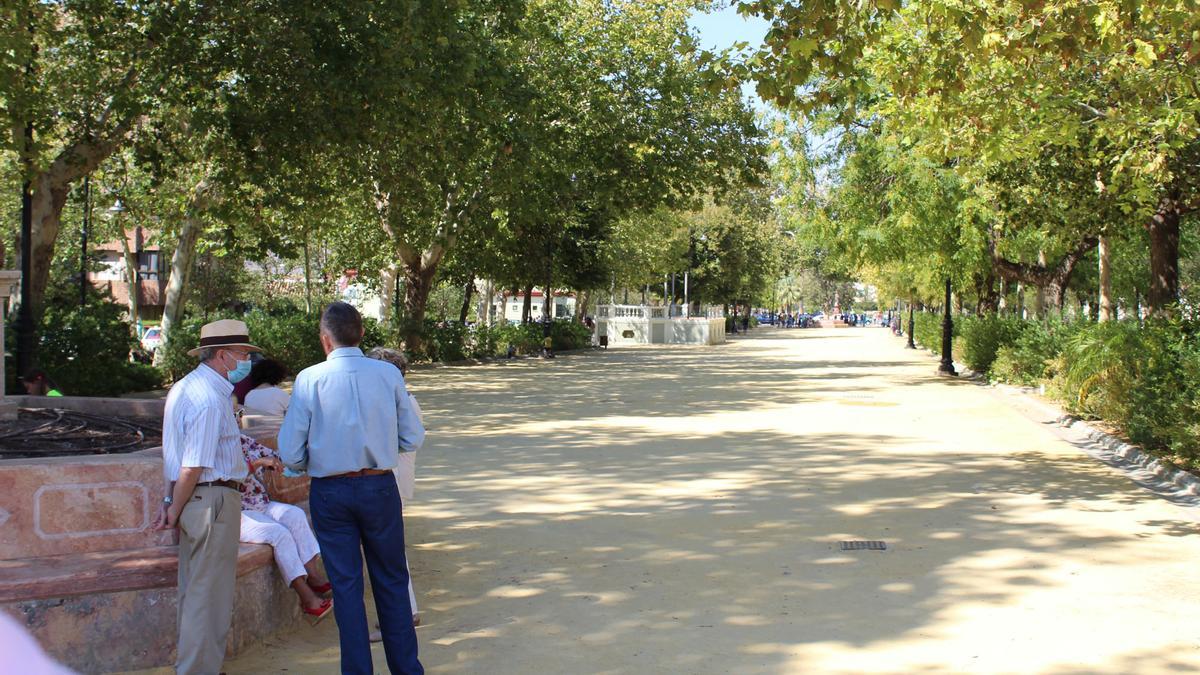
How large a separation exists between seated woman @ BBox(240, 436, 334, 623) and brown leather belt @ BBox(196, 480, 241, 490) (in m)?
0.70

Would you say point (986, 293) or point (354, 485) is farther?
point (986, 293)

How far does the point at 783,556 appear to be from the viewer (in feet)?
25.8

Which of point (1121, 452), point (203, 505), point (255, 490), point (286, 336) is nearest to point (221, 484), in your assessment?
point (203, 505)

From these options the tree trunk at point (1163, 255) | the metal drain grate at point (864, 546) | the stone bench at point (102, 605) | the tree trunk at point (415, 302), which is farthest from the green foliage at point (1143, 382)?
the tree trunk at point (415, 302)

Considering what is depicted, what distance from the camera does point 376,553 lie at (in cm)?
489

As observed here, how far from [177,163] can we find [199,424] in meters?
15.5

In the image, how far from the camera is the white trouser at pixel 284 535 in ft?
19.5

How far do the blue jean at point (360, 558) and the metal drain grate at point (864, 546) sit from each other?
4.08 m

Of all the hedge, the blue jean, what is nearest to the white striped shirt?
the blue jean

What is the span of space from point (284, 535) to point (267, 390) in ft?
6.46

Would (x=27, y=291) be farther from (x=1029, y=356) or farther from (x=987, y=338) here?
(x=987, y=338)

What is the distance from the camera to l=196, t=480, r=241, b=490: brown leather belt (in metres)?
4.93

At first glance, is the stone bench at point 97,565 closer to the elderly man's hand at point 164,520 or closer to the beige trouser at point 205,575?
the elderly man's hand at point 164,520

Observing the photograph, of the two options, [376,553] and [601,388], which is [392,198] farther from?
[376,553]
